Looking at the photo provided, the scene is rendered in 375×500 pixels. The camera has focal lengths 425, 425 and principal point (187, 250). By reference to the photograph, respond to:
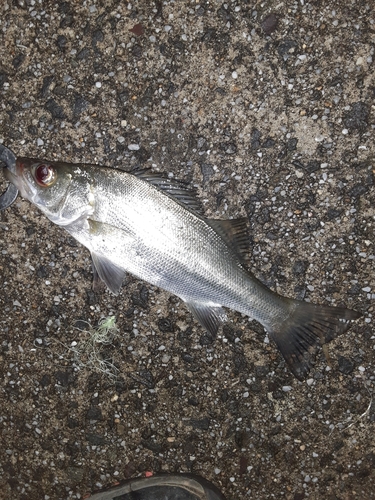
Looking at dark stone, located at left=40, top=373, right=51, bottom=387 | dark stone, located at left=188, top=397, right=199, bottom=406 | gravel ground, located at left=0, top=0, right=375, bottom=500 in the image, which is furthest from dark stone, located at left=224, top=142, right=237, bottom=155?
dark stone, located at left=40, top=373, right=51, bottom=387

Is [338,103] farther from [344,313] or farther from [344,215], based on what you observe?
[344,313]

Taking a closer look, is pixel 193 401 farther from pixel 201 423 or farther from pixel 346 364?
pixel 346 364

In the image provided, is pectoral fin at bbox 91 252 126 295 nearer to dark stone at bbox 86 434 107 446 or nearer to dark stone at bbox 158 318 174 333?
dark stone at bbox 158 318 174 333

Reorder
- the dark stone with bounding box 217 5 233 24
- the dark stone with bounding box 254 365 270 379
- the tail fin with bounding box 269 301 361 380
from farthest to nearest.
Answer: the dark stone with bounding box 254 365 270 379 < the dark stone with bounding box 217 5 233 24 < the tail fin with bounding box 269 301 361 380

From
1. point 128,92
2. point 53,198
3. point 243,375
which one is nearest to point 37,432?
point 243,375

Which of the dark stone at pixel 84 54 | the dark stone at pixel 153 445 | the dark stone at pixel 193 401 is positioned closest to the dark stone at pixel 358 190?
the dark stone at pixel 193 401

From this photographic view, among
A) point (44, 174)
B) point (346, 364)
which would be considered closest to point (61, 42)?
point (44, 174)
